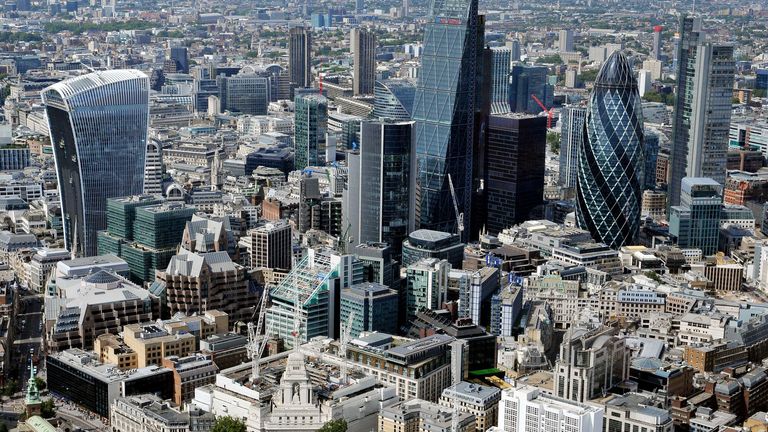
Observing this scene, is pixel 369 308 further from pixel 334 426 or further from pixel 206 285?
pixel 334 426

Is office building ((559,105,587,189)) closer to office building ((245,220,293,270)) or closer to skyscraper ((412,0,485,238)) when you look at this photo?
skyscraper ((412,0,485,238))

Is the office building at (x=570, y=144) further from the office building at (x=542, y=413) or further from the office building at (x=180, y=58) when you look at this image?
the office building at (x=180, y=58)

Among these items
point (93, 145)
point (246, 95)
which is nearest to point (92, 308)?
point (93, 145)

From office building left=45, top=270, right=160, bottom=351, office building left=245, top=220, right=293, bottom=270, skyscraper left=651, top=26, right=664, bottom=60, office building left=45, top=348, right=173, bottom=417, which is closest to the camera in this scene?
office building left=45, top=348, right=173, bottom=417

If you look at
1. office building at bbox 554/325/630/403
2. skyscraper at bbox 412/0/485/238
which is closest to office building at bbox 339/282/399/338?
office building at bbox 554/325/630/403

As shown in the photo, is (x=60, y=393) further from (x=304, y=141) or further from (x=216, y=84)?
(x=216, y=84)

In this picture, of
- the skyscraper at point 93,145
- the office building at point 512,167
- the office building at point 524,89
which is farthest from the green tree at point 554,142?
the skyscraper at point 93,145

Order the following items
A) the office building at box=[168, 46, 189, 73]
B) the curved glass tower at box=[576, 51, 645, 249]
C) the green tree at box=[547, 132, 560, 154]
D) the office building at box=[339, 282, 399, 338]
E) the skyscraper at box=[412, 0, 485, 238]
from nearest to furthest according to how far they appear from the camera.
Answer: the office building at box=[339, 282, 399, 338] → the curved glass tower at box=[576, 51, 645, 249] → the skyscraper at box=[412, 0, 485, 238] → the green tree at box=[547, 132, 560, 154] → the office building at box=[168, 46, 189, 73]
